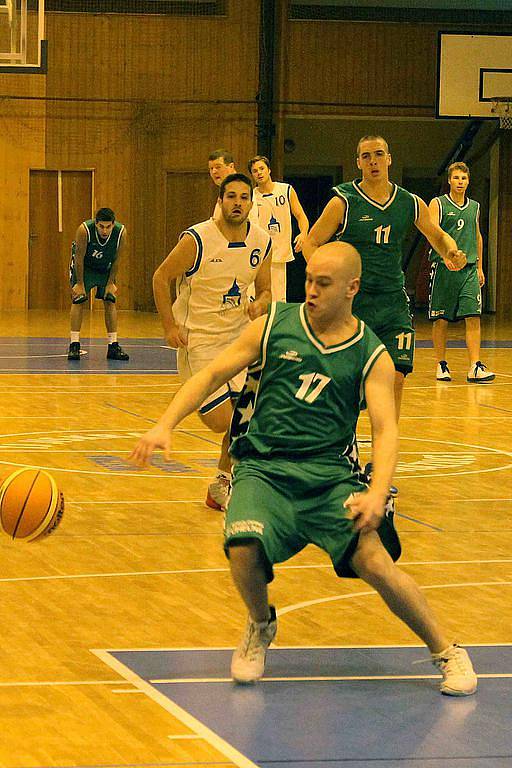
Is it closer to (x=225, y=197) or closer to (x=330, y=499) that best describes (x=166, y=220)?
(x=225, y=197)

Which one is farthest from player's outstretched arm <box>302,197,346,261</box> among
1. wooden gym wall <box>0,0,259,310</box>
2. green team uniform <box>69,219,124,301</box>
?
wooden gym wall <box>0,0,259,310</box>

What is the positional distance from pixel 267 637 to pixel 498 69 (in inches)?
817

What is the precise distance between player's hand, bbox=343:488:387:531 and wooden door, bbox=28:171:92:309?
22460 mm

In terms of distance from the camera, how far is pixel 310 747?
4023mm

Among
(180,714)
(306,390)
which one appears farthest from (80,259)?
(180,714)

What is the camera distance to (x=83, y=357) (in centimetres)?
1702

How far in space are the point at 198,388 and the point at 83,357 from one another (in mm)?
12507

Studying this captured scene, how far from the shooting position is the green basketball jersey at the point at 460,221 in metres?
14.8

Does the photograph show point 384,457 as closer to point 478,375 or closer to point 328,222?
point 328,222

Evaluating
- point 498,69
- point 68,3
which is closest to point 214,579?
point 498,69

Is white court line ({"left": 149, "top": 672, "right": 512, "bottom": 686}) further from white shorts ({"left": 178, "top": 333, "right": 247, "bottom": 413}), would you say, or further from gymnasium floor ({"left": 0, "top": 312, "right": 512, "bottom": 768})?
white shorts ({"left": 178, "top": 333, "right": 247, "bottom": 413})

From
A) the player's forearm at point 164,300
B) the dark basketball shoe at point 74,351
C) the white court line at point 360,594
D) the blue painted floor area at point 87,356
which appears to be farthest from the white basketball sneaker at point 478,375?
the white court line at point 360,594

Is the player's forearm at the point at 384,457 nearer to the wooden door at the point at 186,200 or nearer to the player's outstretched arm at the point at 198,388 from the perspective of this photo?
the player's outstretched arm at the point at 198,388

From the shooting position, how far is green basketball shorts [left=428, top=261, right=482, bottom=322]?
1489 cm
